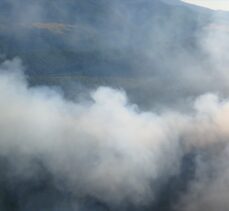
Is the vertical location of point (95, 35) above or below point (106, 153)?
above

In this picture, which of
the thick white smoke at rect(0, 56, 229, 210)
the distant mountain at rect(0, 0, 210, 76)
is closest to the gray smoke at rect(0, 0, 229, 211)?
the thick white smoke at rect(0, 56, 229, 210)

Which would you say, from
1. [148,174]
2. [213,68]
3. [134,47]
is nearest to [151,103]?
[148,174]

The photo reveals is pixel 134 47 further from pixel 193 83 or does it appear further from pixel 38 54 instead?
pixel 193 83

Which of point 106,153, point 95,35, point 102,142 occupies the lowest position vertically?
point 106,153

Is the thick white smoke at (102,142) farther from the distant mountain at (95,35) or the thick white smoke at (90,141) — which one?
the distant mountain at (95,35)

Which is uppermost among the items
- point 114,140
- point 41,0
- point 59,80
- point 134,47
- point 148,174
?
point 41,0

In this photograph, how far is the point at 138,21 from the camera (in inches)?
4166

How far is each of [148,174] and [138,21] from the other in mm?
89376

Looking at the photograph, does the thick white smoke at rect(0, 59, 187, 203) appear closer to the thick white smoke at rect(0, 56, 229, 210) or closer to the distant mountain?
the thick white smoke at rect(0, 56, 229, 210)

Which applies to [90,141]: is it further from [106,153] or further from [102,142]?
[106,153]

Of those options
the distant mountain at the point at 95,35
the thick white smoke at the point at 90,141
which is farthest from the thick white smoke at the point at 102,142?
the distant mountain at the point at 95,35

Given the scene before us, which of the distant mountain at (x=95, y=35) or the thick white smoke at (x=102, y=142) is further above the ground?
the distant mountain at (x=95, y=35)

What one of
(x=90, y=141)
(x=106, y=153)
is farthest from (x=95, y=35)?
(x=106, y=153)

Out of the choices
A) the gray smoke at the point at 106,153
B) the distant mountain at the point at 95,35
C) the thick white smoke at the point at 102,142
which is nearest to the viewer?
the gray smoke at the point at 106,153
